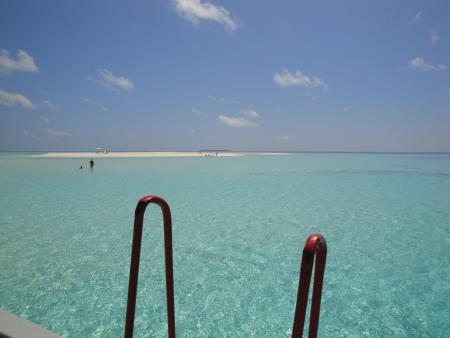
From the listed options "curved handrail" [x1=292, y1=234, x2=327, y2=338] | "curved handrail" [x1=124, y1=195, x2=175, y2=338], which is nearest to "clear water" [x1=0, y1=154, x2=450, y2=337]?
"curved handrail" [x1=124, y1=195, x2=175, y2=338]

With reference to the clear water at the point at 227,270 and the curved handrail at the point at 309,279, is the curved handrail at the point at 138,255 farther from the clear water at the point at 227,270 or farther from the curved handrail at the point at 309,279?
the clear water at the point at 227,270

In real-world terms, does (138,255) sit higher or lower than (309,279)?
lower

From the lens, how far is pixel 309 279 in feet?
5.16

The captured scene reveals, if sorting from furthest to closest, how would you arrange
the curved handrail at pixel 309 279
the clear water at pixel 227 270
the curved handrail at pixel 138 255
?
1. the clear water at pixel 227 270
2. the curved handrail at pixel 138 255
3. the curved handrail at pixel 309 279

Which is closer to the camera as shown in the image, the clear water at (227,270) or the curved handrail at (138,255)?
the curved handrail at (138,255)

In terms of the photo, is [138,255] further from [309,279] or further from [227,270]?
[227,270]

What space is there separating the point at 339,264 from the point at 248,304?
2.63m

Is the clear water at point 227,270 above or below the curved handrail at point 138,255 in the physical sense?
below

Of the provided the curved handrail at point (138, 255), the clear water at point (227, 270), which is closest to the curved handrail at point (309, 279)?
the curved handrail at point (138, 255)

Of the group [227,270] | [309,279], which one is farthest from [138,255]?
[227,270]

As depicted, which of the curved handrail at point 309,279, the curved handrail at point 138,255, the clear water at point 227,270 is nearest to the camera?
the curved handrail at point 309,279

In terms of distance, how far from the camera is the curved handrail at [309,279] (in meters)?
1.57

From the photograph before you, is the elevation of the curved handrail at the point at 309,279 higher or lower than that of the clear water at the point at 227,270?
higher

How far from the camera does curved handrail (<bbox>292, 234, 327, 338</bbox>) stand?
157 centimetres
